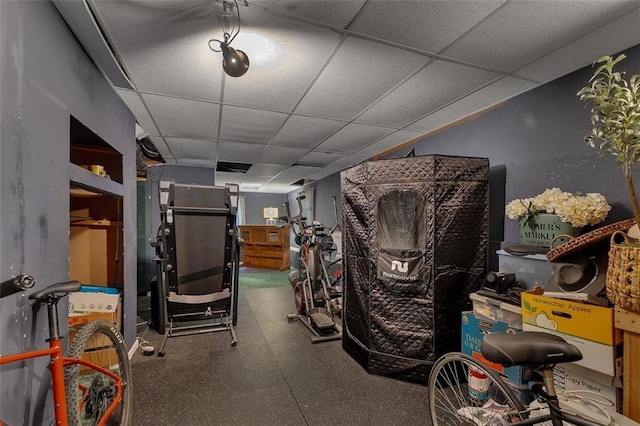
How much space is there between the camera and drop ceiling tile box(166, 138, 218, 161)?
4121mm

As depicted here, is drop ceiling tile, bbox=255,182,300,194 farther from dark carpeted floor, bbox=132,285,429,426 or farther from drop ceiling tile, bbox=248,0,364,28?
drop ceiling tile, bbox=248,0,364,28

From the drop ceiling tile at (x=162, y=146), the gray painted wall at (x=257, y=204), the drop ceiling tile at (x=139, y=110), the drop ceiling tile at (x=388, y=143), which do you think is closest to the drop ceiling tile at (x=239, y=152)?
the drop ceiling tile at (x=162, y=146)

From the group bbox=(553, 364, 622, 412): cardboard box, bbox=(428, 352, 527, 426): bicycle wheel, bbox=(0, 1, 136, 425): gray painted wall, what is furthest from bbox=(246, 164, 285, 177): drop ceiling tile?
bbox=(553, 364, 622, 412): cardboard box

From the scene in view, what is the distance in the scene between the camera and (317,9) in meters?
1.59

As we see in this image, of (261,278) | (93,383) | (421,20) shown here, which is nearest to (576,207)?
(421,20)

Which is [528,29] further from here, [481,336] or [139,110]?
[139,110]

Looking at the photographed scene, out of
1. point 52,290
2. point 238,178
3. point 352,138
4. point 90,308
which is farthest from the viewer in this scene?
point 238,178

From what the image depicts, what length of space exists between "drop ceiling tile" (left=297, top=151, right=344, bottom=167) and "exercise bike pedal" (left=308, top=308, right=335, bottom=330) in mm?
2509

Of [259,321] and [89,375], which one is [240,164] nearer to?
[259,321]

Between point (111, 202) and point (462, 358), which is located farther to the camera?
point (111, 202)

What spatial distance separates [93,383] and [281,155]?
3.85 m

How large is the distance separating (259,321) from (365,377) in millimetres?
1871

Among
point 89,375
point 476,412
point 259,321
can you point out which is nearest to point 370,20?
point 476,412

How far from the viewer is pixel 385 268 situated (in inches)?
102
